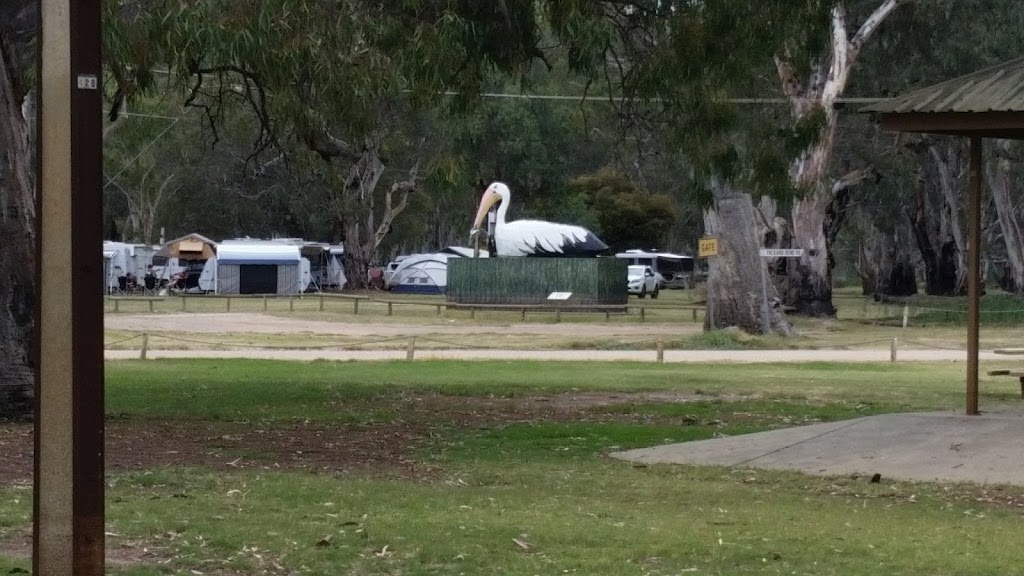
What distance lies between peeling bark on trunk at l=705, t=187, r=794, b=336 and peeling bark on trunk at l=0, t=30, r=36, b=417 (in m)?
24.3

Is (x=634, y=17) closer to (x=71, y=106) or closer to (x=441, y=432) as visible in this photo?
(x=441, y=432)

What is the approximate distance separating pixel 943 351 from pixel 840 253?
9108 centimetres

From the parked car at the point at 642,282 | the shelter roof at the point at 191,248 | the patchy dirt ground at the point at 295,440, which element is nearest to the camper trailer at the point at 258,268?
the shelter roof at the point at 191,248

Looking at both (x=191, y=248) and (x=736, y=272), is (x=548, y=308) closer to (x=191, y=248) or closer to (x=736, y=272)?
(x=736, y=272)

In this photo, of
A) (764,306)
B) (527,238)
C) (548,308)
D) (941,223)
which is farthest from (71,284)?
(941,223)

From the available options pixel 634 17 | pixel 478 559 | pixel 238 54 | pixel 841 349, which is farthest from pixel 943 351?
pixel 478 559

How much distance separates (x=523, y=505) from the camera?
10438 mm

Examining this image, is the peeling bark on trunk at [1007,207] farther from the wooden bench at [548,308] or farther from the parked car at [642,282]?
the parked car at [642,282]

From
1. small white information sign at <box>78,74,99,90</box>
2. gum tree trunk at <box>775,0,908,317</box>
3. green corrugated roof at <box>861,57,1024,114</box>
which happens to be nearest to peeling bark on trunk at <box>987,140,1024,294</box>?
gum tree trunk at <box>775,0,908,317</box>

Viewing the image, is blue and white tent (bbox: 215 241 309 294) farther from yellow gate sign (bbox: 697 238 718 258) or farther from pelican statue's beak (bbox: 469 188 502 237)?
yellow gate sign (bbox: 697 238 718 258)

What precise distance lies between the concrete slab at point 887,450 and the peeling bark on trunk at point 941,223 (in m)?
45.2

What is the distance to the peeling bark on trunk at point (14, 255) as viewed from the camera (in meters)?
14.9

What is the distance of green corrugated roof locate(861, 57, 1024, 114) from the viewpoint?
13734 millimetres

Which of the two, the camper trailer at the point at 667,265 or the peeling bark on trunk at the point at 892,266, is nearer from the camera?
the peeling bark on trunk at the point at 892,266
